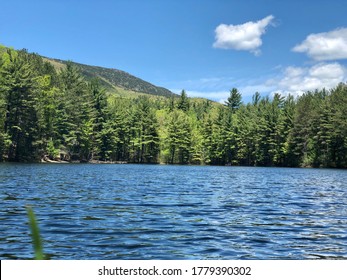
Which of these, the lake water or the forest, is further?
the forest

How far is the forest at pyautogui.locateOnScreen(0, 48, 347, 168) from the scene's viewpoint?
87312 mm

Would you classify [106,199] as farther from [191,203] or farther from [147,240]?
[147,240]

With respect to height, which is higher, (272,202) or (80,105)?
(80,105)

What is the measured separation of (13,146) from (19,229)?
3030 inches

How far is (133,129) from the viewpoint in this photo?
431 ft

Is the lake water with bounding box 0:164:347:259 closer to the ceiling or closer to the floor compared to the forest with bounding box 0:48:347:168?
closer to the floor

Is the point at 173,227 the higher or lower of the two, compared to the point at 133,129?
lower

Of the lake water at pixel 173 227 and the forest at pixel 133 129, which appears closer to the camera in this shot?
the lake water at pixel 173 227

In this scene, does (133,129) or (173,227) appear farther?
(133,129)

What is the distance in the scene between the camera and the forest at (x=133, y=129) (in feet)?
286

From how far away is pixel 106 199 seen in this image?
2530 cm
